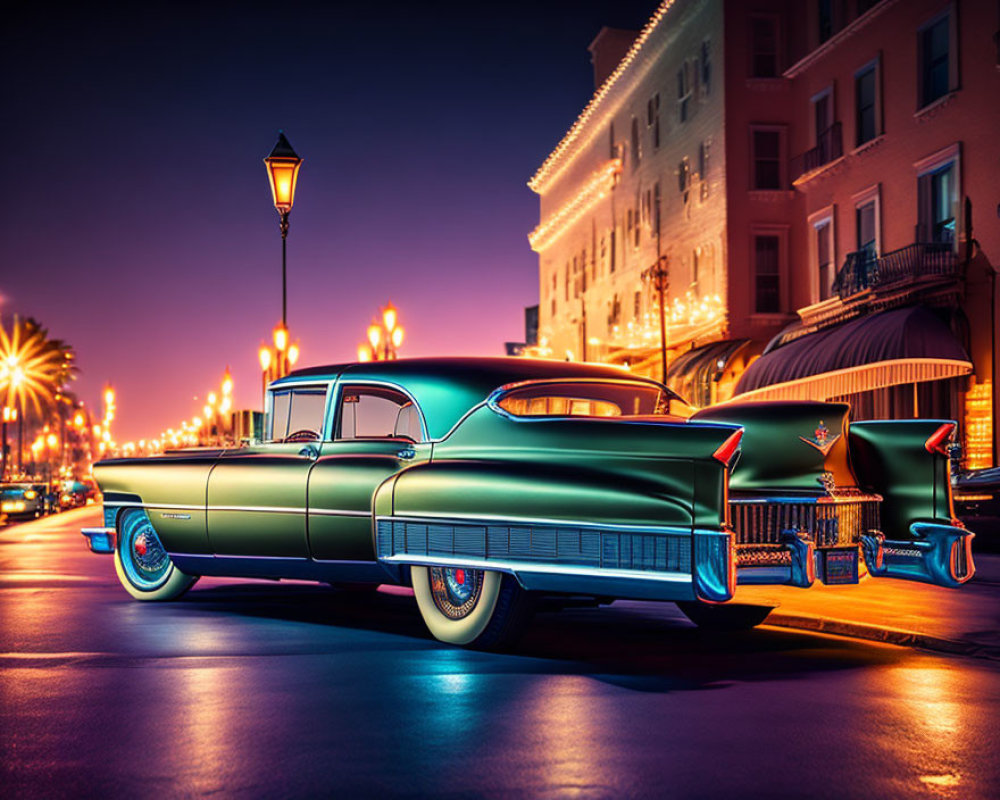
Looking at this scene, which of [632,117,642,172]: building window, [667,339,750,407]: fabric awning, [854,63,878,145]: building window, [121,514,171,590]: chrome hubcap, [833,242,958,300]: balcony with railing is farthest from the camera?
[632,117,642,172]: building window

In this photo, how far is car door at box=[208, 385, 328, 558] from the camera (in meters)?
9.30

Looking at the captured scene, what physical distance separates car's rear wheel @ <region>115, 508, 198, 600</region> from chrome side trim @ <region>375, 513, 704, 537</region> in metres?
3.14

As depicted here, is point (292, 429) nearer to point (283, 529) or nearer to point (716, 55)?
point (283, 529)

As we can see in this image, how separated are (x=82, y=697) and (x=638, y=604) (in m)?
5.83

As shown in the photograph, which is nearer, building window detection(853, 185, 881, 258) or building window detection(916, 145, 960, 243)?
building window detection(916, 145, 960, 243)

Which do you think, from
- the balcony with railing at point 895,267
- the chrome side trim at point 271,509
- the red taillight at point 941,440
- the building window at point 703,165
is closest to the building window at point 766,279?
the building window at point 703,165

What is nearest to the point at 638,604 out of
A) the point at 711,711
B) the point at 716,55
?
the point at 711,711

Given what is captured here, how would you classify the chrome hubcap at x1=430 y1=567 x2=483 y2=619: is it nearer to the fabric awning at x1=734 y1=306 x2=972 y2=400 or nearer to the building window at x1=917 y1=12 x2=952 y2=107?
the fabric awning at x1=734 y1=306 x2=972 y2=400

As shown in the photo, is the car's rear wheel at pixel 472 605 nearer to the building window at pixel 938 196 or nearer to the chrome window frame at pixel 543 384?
the chrome window frame at pixel 543 384

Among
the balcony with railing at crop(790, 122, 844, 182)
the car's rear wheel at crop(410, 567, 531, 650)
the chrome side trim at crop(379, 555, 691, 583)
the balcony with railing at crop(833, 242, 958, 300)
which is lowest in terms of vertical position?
the car's rear wheel at crop(410, 567, 531, 650)

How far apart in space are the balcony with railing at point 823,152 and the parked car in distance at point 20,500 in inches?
883

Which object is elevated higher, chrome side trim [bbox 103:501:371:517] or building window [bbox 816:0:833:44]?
building window [bbox 816:0:833:44]

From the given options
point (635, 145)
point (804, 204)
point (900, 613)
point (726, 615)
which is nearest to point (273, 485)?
point (726, 615)

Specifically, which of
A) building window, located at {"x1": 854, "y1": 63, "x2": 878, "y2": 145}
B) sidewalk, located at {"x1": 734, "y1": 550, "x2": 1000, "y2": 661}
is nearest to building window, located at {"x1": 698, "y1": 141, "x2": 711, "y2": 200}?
building window, located at {"x1": 854, "y1": 63, "x2": 878, "y2": 145}
